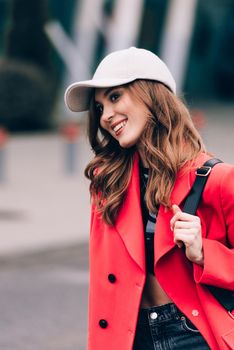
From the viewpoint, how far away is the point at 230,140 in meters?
21.9

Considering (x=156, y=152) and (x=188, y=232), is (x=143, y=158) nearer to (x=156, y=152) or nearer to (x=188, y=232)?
(x=156, y=152)

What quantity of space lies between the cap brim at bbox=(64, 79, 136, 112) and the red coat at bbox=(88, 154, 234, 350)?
0.29 metres

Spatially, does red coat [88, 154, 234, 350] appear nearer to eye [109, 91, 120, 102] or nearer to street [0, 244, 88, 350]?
eye [109, 91, 120, 102]

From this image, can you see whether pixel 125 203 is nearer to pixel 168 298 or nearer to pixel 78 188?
pixel 168 298

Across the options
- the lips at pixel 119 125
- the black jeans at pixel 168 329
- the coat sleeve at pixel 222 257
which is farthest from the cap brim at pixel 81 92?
the black jeans at pixel 168 329

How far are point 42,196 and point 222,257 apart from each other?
1057cm

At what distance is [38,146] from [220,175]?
17.0 m

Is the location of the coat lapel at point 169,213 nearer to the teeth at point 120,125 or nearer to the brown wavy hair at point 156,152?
the brown wavy hair at point 156,152

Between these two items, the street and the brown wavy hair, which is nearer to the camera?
the brown wavy hair

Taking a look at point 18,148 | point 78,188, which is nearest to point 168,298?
point 78,188

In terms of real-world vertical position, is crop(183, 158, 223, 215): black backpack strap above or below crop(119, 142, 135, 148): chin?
below

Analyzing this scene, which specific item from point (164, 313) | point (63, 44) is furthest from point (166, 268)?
point (63, 44)

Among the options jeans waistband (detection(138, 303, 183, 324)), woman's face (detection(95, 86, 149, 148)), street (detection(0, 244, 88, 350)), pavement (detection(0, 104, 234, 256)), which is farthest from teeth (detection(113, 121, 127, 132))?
pavement (detection(0, 104, 234, 256))

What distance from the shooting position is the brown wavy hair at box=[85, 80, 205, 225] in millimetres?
3156
